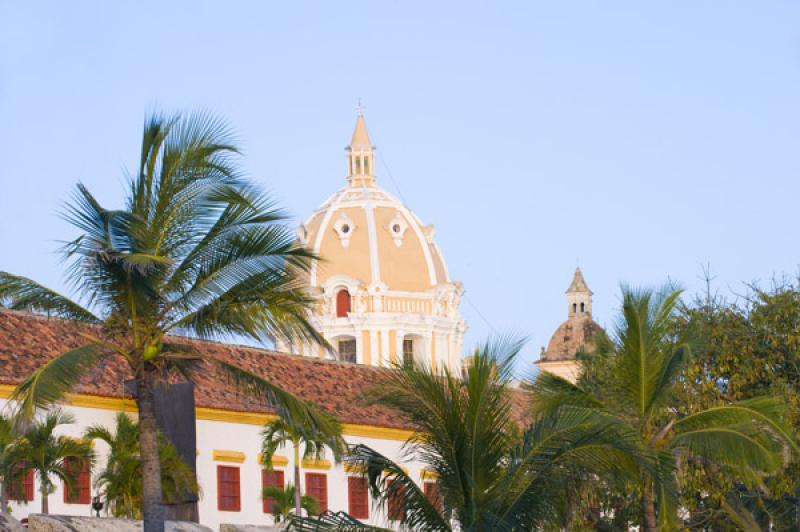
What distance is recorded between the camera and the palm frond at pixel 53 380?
765 inches

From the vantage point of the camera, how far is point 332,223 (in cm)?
9344

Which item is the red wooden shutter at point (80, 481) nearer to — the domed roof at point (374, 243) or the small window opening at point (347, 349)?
the domed roof at point (374, 243)

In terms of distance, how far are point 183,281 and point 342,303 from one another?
73.4 m

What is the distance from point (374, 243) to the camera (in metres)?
93.2

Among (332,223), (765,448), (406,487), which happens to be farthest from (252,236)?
(332,223)

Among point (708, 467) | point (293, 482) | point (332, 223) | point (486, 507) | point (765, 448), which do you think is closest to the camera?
point (486, 507)

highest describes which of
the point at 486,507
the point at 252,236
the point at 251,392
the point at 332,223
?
the point at 332,223

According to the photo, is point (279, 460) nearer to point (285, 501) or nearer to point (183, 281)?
point (285, 501)

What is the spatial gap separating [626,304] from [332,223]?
6891 cm

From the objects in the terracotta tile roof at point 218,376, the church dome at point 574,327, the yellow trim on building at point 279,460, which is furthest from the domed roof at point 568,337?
the yellow trim on building at point 279,460

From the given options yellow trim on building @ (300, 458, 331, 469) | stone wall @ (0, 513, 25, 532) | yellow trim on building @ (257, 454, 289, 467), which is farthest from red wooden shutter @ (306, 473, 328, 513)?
stone wall @ (0, 513, 25, 532)

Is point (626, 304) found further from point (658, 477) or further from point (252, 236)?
point (252, 236)

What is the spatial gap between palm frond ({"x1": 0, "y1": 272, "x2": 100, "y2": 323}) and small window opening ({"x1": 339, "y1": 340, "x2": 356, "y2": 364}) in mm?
73404

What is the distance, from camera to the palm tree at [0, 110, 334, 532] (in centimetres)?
2094
